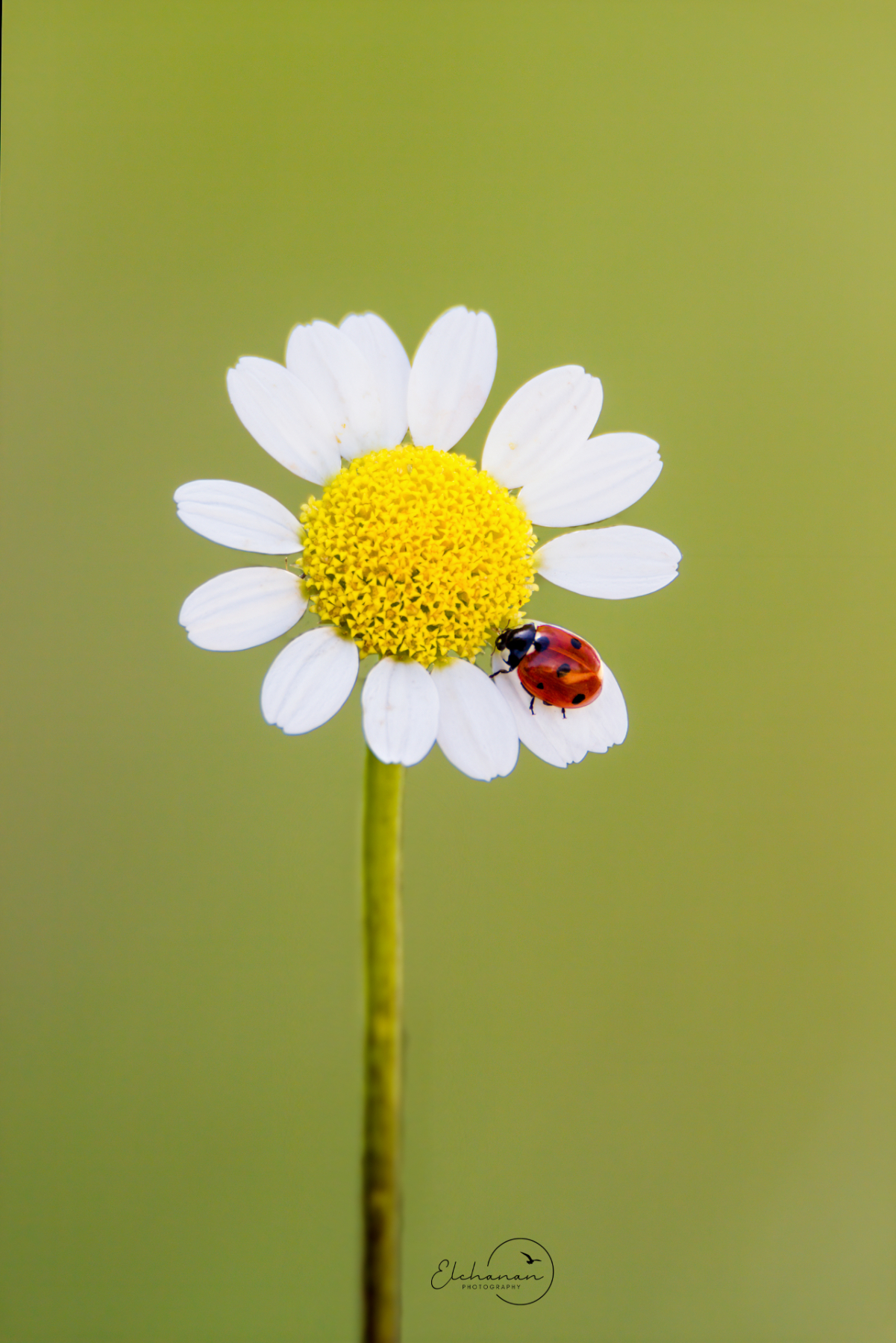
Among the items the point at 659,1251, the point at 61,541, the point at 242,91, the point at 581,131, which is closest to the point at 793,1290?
the point at 659,1251

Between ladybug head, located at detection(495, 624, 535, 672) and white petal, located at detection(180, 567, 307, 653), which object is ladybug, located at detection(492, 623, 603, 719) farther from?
white petal, located at detection(180, 567, 307, 653)

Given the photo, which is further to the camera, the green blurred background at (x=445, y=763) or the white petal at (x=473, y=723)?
the green blurred background at (x=445, y=763)

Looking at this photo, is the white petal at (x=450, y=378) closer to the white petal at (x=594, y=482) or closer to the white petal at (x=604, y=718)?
the white petal at (x=594, y=482)

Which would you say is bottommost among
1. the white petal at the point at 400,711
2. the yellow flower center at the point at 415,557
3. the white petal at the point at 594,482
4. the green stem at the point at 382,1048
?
the green stem at the point at 382,1048

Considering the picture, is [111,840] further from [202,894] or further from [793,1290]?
[793,1290]

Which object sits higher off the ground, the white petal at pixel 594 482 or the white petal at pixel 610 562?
the white petal at pixel 594 482

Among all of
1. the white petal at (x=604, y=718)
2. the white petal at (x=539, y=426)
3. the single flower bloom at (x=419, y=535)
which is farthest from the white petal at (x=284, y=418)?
the white petal at (x=604, y=718)

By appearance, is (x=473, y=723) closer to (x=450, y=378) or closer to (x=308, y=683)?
(x=308, y=683)

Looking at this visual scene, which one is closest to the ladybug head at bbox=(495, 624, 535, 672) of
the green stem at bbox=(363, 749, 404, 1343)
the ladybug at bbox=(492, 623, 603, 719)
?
the ladybug at bbox=(492, 623, 603, 719)
